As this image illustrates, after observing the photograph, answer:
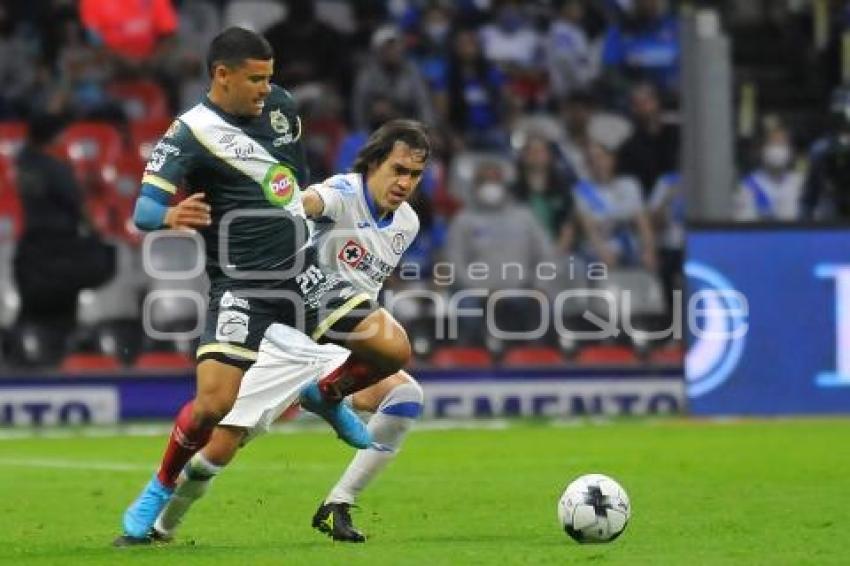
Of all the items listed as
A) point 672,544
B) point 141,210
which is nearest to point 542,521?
point 672,544

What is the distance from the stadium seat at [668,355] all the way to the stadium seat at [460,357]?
4.61 feet

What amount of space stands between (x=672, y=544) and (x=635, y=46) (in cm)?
1351

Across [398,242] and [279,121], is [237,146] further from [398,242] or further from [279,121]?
[398,242]

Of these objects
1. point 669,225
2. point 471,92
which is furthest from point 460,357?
point 471,92

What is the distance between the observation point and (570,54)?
2148cm

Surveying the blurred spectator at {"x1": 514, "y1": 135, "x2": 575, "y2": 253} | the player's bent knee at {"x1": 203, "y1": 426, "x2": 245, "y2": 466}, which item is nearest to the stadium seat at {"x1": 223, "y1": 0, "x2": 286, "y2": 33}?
the blurred spectator at {"x1": 514, "y1": 135, "x2": 575, "y2": 253}

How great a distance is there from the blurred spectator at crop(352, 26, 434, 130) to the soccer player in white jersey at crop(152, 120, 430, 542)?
9.93 meters

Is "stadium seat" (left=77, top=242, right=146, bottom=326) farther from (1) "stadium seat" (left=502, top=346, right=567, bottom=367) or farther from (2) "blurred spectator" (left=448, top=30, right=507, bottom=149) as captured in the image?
(2) "blurred spectator" (left=448, top=30, right=507, bottom=149)

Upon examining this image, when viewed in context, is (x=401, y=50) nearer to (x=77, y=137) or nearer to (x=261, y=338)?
(x=77, y=137)

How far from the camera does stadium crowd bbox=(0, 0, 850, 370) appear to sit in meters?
18.0

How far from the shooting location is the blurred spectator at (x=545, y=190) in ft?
62.5

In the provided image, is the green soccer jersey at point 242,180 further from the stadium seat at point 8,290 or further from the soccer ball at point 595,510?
the stadium seat at point 8,290

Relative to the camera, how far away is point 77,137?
63.6 feet

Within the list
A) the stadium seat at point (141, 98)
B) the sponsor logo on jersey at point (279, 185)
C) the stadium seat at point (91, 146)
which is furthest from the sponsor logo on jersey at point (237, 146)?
the stadium seat at point (141, 98)
